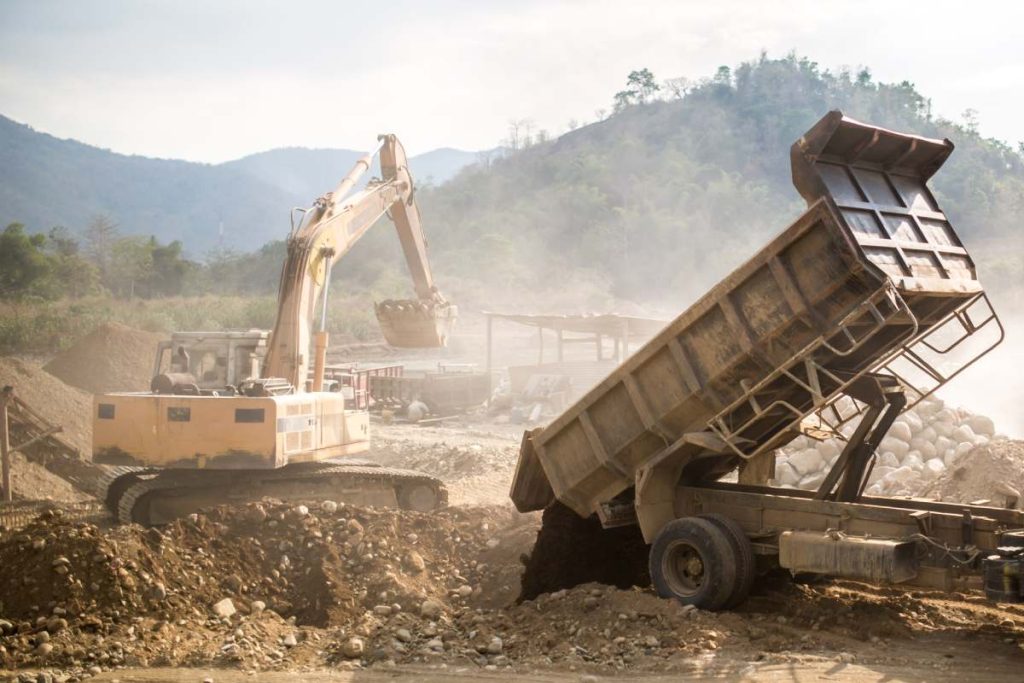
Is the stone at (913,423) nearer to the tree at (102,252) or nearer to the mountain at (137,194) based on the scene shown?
the tree at (102,252)

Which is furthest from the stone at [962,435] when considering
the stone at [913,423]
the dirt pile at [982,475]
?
the dirt pile at [982,475]

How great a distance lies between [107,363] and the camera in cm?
2478

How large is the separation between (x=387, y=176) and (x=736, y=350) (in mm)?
9920

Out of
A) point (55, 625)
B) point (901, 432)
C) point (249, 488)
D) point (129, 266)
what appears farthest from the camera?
point (129, 266)

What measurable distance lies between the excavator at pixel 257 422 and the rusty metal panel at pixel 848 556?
6.64m

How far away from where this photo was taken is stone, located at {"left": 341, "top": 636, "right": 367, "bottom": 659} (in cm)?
709

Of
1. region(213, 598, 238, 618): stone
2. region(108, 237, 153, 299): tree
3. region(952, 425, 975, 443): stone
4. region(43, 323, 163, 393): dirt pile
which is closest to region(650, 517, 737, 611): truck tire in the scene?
region(213, 598, 238, 618): stone

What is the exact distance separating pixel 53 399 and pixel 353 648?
14.3m

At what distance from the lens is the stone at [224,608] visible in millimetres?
7832

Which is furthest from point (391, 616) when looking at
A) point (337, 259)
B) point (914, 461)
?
point (914, 461)

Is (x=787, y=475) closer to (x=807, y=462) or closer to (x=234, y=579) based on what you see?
(x=807, y=462)

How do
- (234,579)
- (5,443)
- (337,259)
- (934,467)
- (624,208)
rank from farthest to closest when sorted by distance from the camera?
(624,208)
(337,259)
(934,467)
(5,443)
(234,579)

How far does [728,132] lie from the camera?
9531cm

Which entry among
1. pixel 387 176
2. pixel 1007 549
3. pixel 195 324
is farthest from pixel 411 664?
pixel 195 324
